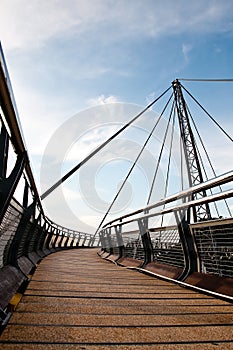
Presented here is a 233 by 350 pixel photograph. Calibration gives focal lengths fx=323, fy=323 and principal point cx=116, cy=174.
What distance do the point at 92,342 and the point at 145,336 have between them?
366 mm

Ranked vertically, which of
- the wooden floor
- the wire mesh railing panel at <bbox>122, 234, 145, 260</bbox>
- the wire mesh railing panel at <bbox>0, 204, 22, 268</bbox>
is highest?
the wire mesh railing panel at <bbox>122, 234, 145, 260</bbox>

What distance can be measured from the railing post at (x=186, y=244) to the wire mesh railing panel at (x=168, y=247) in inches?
8.3

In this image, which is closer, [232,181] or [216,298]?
[232,181]

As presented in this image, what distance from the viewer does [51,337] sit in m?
2.00

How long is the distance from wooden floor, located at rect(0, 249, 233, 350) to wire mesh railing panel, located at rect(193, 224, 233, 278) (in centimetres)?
42

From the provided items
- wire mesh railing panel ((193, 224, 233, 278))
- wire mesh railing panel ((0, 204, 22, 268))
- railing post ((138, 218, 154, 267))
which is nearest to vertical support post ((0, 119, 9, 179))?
wire mesh railing panel ((0, 204, 22, 268))

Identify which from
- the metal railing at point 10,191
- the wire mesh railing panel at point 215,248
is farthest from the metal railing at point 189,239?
the metal railing at point 10,191

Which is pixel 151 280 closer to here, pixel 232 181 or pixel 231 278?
pixel 231 278

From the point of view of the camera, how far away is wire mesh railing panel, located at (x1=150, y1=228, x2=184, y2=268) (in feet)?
15.3

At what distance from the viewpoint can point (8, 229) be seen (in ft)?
11.8

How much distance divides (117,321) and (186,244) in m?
2.08

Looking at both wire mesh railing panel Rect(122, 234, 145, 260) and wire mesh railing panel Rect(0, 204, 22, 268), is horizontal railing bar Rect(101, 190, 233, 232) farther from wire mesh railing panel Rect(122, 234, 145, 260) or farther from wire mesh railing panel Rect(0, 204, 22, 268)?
wire mesh railing panel Rect(0, 204, 22, 268)

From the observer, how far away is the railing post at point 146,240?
5871mm

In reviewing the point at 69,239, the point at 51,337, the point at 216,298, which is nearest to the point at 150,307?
the point at 216,298
